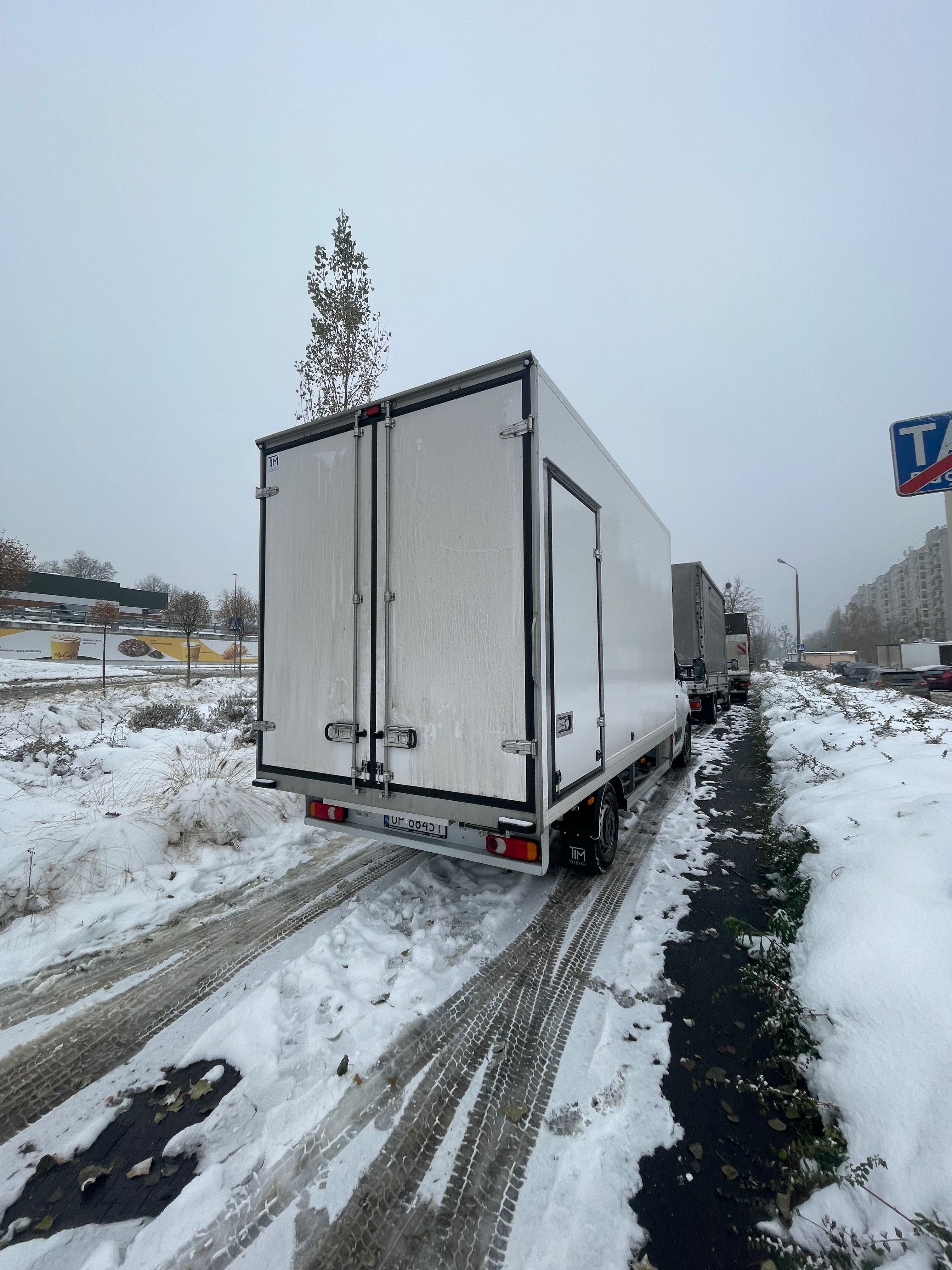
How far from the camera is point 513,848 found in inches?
136

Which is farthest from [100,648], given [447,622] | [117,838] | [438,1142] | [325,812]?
Answer: [438,1142]

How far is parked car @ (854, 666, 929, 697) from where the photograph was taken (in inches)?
874

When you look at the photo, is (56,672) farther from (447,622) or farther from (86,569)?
(86,569)

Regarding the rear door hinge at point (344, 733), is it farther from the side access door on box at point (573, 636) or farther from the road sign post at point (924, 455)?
the road sign post at point (924, 455)

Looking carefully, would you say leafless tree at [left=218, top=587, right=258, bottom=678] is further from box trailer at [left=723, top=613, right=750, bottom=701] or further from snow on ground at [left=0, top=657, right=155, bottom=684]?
box trailer at [left=723, top=613, right=750, bottom=701]

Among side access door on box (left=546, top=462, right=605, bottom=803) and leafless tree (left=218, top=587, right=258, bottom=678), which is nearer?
side access door on box (left=546, top=462, right=605, bottom=803)

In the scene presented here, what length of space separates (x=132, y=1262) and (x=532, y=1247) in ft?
4.39

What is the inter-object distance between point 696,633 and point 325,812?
11069 millimetres

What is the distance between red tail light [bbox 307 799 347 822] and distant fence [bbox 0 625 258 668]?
27.0 m

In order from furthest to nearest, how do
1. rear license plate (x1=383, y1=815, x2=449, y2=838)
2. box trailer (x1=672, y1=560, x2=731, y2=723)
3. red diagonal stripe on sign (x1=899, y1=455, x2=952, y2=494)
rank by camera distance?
box trailer (x1=672, y1=560, x2=731, y2=723) < rear license plate (x1=383, y1=815, x2=449, y2=838) < red diagonal stripe on sign (x1=899, y1=455, x2=952, y2=494)

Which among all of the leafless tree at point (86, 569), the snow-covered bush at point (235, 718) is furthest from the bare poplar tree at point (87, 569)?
the snow-covered bush at point (235, 718)

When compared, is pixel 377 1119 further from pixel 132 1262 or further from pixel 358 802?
pixel 358 802

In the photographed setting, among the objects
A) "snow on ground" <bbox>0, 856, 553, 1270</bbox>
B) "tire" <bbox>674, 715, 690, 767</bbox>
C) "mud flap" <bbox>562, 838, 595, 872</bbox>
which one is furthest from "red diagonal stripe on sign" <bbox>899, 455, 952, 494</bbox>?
"tire" <bbox>674, 715, 690, 767</bbox>

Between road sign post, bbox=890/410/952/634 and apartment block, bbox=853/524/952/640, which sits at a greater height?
apartment block, bbox=853/524/952/640
